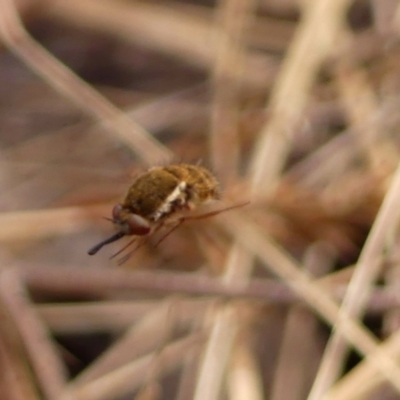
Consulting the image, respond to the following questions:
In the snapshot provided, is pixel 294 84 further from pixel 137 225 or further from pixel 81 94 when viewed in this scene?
pixel 137 225

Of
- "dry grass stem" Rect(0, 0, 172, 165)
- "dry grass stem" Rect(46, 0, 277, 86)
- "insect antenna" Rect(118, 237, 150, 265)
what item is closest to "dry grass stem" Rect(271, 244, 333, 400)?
"insect antenna" Rect(118, 237, 150, 265)

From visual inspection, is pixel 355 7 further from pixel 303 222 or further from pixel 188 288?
pixel 188 288

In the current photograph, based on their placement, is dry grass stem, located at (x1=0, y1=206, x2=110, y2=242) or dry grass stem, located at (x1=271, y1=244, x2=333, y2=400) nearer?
dry grass stem, located at (x1=271, y1=244, x2=333, y2=400)

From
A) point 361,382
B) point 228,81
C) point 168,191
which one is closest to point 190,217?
point 168,191

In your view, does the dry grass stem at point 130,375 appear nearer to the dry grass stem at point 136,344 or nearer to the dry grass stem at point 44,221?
the dry grass stem at point 136,344

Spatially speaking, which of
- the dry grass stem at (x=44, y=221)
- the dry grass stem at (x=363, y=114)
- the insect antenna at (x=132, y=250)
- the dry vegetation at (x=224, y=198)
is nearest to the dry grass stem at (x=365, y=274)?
the dry vegetation at (x=224, y=198)

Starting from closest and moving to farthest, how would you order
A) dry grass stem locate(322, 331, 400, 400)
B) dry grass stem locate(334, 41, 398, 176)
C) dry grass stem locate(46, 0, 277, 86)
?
dry grass stem locate(322, 331, 400, 400) < dry grass stem locate(334, 41, 398, 176) < dry grass stem locate(46, 0, 277, 86)

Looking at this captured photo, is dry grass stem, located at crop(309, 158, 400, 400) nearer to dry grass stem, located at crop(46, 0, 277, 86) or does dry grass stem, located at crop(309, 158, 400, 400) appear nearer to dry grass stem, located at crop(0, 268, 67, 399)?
dry grass stem, located at crop(0, 268, 67, 399)
